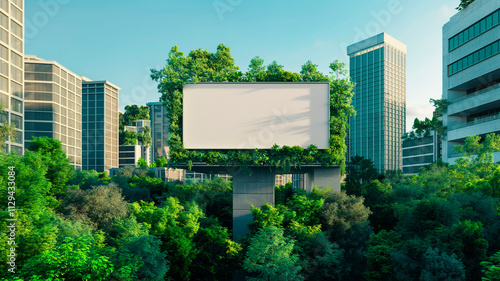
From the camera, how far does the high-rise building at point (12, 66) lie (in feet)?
260

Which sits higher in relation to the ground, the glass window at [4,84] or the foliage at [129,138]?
the glass window at [4,84]

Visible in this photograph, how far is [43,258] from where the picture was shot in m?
22.3

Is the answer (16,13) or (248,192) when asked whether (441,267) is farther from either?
(16,13)

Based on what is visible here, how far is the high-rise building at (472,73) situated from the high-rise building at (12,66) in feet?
284

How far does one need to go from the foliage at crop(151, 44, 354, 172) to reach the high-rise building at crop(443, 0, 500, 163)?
125ft

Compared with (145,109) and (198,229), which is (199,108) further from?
(145,109)

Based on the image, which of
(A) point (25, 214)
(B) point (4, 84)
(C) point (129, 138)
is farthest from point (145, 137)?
(A) point (25, 214)

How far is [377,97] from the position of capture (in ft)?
525

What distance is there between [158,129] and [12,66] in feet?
354

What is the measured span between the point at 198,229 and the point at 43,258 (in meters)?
13.7

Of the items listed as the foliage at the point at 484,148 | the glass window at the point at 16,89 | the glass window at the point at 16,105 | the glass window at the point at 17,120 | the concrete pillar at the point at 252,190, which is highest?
the glass window at the point at 16,89

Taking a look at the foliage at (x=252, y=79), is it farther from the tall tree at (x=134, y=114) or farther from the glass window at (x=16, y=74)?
the tall tree at (x=134, y=114)

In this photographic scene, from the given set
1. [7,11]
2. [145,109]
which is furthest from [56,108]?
[145,109]

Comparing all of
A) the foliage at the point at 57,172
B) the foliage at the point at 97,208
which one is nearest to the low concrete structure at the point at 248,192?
the foliage at the point at 97,208
